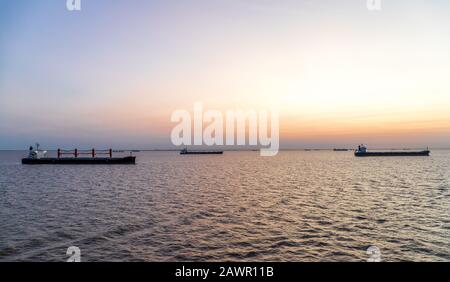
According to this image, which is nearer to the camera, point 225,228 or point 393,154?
point 225,228

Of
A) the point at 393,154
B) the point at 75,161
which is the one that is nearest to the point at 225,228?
the point at 75,161

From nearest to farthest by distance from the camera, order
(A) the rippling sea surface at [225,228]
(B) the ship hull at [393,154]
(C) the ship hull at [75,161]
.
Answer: (A) the rippling sea surface at [225,228] → (C) the ship hull at [75,161] → (B) the ship hull at [393,154]

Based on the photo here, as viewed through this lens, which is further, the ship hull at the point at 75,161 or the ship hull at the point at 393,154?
the ship hull at the point at 393,154

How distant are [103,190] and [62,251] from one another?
2036 centimetres

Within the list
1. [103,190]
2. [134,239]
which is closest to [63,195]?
[103,190]

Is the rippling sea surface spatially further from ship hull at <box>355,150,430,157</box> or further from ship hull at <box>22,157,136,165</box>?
ship hull at <box>355,150,430,157</box>

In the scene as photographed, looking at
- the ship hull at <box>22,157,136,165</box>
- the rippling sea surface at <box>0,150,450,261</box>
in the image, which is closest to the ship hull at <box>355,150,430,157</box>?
the ship hull at <box>22,157,136,165</box>

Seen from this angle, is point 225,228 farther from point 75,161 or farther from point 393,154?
point 393,154

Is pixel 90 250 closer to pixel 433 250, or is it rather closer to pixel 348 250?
pixel 348 250

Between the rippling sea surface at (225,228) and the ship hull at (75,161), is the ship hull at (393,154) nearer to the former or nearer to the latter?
the ship hull at (75,161)

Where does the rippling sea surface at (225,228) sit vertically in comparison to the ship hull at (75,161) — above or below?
below

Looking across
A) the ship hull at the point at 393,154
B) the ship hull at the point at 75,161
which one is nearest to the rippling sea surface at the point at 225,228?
the ship hull at the point at 75,161

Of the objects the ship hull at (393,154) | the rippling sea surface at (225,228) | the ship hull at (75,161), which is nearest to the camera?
the rippling sea surface at (225,228)
